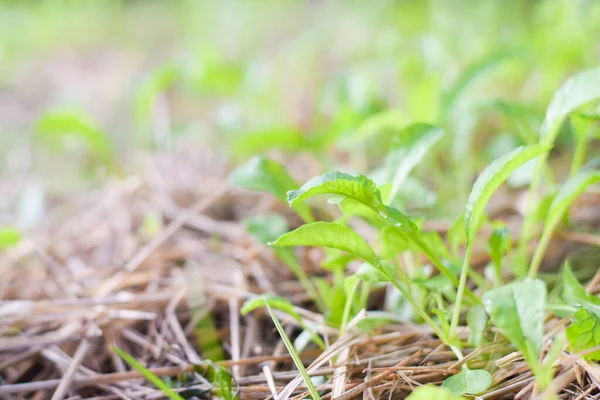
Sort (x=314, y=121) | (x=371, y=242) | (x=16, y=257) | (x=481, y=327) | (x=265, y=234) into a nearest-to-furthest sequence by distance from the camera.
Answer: (x=481, y=327)
(x=265, y=234)
(x=371, y=242)
(x=16, y=257)
(x=314, y=121)

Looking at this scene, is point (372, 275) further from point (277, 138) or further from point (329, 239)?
point (277, 138)

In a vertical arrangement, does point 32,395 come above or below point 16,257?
below

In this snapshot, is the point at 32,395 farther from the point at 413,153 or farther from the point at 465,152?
the point at 465,152

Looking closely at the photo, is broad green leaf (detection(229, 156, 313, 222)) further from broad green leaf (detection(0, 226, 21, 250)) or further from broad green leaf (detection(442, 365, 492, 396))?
broad green leaf (detection(0, 226, 21, 250))

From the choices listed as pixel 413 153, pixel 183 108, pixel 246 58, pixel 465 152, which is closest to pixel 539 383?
pixel 413 153

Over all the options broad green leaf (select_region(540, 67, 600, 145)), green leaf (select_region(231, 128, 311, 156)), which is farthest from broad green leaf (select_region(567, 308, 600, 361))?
green leaf (select_region(231, 128, 311, 156))
